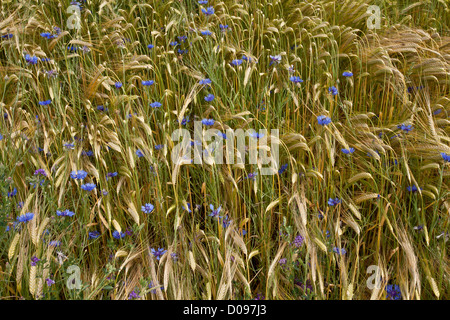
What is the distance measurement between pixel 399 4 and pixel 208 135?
2.31m

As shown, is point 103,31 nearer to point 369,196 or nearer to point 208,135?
point 208,135

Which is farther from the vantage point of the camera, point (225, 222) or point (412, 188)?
point (412, 188)

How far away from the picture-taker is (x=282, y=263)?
188 centimetres

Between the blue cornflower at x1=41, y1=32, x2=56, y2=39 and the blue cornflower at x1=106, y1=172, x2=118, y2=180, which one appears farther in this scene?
the blue cornflower at x1=41, y1=32, x2=56, y2=39

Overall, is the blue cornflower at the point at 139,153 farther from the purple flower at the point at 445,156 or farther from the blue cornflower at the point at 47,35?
the purple flower at the point at 445,156

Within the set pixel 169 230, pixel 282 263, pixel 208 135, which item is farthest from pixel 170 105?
pixel 282 263

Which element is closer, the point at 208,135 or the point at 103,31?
the point at 208,135

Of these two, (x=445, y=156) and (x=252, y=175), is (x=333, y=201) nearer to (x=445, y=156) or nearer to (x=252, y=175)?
(x=252, y=175)

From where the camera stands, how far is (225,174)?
81.7 inches

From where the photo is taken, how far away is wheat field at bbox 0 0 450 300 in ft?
6.08

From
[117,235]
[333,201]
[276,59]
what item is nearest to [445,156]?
[333,201]

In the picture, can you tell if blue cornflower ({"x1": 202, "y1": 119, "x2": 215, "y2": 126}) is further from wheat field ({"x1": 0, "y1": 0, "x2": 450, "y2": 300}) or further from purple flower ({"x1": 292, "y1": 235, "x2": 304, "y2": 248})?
purple flower ({"x1": 292, "y1": 235, "x2": 304, "y2": 248})

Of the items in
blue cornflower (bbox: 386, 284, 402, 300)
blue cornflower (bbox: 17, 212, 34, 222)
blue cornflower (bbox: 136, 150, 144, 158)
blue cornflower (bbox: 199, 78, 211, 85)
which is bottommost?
blue cornflower (bbox: 386, 284, 402, 300)

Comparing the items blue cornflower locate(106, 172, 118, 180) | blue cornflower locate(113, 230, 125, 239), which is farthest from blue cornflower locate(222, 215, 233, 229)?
blue cornflower locate(106, 172, 118, 180)
